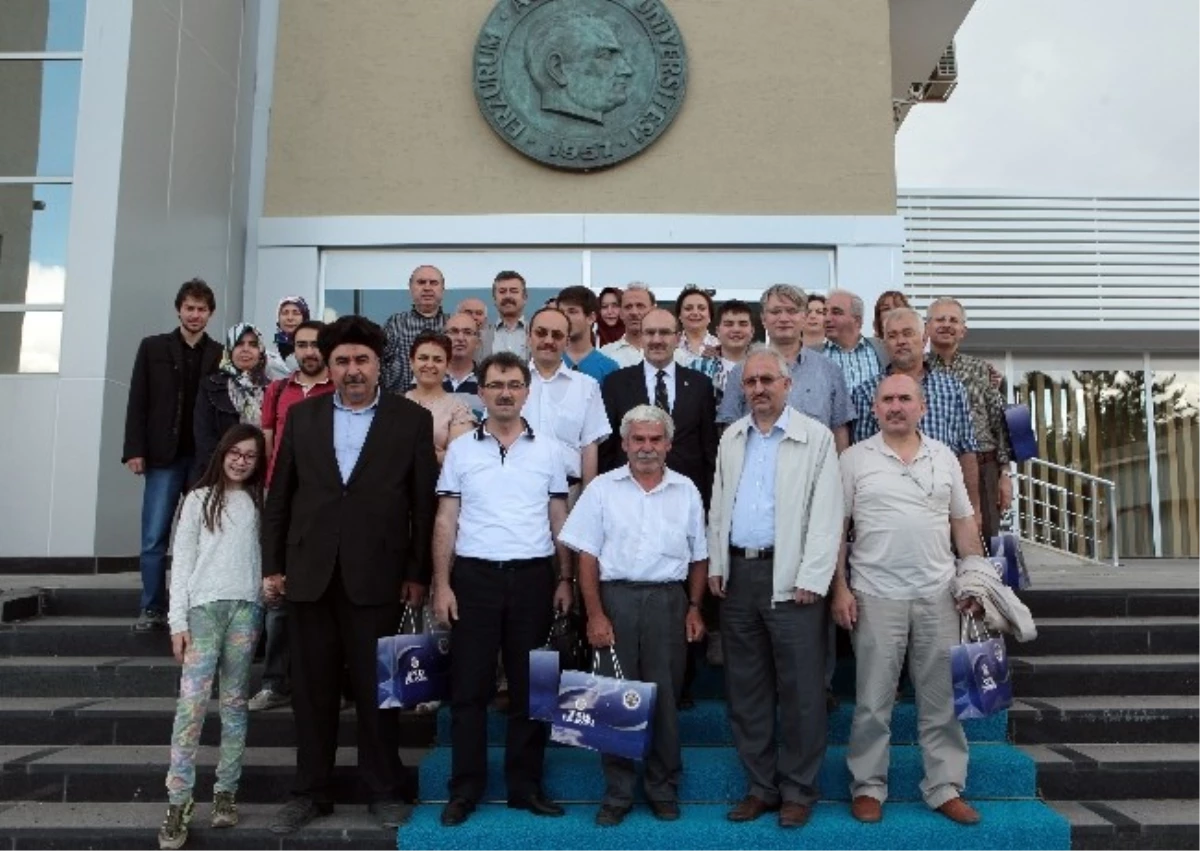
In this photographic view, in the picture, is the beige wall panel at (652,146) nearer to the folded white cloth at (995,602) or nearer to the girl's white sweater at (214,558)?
the girl's white sweater at (214,558)

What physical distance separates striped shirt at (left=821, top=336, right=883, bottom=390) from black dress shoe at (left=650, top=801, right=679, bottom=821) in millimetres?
2230

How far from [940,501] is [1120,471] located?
1211 centimetres

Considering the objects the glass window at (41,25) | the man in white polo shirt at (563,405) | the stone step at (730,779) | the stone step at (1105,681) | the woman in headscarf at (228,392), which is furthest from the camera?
the glass window at (41,25)

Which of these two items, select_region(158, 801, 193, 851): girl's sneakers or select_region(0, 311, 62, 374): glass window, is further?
select_region(0, 311, 62, 374): glass window

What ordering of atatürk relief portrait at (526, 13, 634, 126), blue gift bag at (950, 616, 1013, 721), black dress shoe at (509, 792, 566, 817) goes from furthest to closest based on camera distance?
atatürk relief portrait at (526, 13, 634, 126)
black dress shoe at (509, 792, 566, 817)
blue gift bag at (950, 616, 1013, 721)

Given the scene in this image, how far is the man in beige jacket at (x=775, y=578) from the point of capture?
13.3 feet

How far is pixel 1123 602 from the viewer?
5941 millimetres

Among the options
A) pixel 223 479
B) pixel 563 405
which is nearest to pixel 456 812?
pixel 223 479

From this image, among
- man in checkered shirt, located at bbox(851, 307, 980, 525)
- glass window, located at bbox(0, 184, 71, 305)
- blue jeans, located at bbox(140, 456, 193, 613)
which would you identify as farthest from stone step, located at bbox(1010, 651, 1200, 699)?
glass window, located at bbox(0, 184, 71, 305)

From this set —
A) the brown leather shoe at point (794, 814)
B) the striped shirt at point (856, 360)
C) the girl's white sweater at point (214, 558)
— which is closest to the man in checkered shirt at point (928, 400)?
the striped shirt at point (856, 360)

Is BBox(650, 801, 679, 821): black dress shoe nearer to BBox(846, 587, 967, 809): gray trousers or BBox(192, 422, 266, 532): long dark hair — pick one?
BBox(846, 587, 967, 809): gray trousers

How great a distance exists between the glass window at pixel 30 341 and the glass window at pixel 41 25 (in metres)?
2.19

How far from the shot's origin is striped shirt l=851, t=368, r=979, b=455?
15.6 feet

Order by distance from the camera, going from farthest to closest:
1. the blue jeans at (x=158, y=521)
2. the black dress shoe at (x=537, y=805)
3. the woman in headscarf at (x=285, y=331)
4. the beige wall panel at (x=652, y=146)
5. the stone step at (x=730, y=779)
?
1. the beige wall panel at (x=652, y=146)
2. the woman in headscarf at (x=285, y=331)
3. the blue jeans at (x=158, y=521)
4. the stone step at (x=730, y=779)
5. the black dress shoe at (x=537, y=805)
